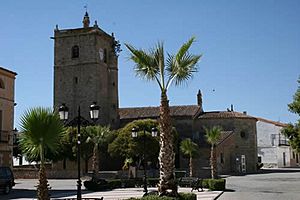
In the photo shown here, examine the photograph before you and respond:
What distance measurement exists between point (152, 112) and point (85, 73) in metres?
10.1

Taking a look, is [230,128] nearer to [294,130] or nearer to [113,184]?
[113,184]

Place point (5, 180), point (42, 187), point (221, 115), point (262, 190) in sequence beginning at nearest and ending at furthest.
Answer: point (42, 187) < point (262, 190) < point (5, 180) < point (221, 115)

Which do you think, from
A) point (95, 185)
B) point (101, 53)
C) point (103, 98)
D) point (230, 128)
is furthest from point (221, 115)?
point (95, 185)

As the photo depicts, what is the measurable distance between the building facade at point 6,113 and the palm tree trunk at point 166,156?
64.5 ft

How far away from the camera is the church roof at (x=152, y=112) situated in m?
59.6

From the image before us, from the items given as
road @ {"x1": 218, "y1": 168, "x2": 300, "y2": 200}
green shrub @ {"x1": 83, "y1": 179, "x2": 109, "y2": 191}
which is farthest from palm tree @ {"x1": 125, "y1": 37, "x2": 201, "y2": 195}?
green shrub @ {"x1": 83, "y1": 179, "x2": 109, "y2": 191}

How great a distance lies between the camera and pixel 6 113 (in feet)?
109

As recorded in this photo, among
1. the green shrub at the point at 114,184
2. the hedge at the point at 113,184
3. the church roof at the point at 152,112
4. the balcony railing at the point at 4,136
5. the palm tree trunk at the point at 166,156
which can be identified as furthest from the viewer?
the church roof at the point at 152,112

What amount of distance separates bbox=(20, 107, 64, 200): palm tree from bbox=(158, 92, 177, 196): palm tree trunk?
13.2 ft

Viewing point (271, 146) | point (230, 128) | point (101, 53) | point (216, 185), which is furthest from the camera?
point (271, 146)

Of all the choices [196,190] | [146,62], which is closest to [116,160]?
[196,190]

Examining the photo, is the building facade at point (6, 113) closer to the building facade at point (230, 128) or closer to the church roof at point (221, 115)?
the building facade at point (230, 128)

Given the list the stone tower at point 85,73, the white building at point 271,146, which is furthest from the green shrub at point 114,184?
the white building at point 271,146

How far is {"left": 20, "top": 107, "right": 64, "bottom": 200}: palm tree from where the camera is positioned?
1220cm
